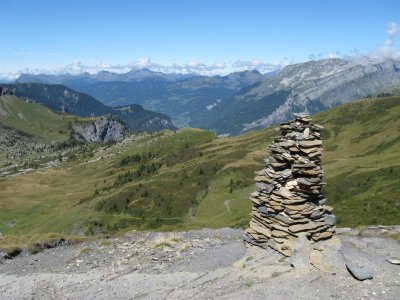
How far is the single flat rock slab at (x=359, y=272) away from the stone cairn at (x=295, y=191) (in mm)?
3212

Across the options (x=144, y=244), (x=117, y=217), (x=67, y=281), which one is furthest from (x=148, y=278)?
(x=117, y=217)

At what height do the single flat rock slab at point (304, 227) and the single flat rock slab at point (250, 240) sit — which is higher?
the single flat rock slab at point (304, 227)

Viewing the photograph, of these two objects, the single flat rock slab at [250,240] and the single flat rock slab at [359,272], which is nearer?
the single flat rock slab at [359,272]

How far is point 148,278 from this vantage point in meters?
29.3

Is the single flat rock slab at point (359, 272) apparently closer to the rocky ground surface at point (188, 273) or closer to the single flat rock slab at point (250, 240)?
the rocky ground surface at point (188, 273)

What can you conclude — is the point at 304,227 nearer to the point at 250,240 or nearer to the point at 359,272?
the point at 359,272

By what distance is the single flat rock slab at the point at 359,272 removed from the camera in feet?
78.0

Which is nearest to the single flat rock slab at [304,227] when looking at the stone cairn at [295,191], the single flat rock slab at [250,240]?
the stone cairn at [295,191]

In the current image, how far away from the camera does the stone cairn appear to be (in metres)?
27.3

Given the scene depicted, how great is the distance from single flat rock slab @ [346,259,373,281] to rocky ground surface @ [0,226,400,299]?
10.1 inches

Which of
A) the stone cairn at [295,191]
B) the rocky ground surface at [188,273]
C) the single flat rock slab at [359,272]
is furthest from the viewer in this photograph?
A: the stone cairn at [295,191]

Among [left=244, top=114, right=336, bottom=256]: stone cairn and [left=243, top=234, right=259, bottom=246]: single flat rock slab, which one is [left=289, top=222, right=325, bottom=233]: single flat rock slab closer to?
[left=244, top=114, right=336, bottom=256]: stone cairn

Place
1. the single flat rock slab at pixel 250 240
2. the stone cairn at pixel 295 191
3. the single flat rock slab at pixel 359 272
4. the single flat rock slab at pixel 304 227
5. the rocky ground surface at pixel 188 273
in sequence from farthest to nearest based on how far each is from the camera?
the single flat rock slab at pixel 250 240 < the stone cairn at pixel 295 191 < the single flat rock slab at pixel 304 227 < the single flat rock slab at pixel 359 272 < the rocky ground surface at pixel 188 273

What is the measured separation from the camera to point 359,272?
24047 millimetres
